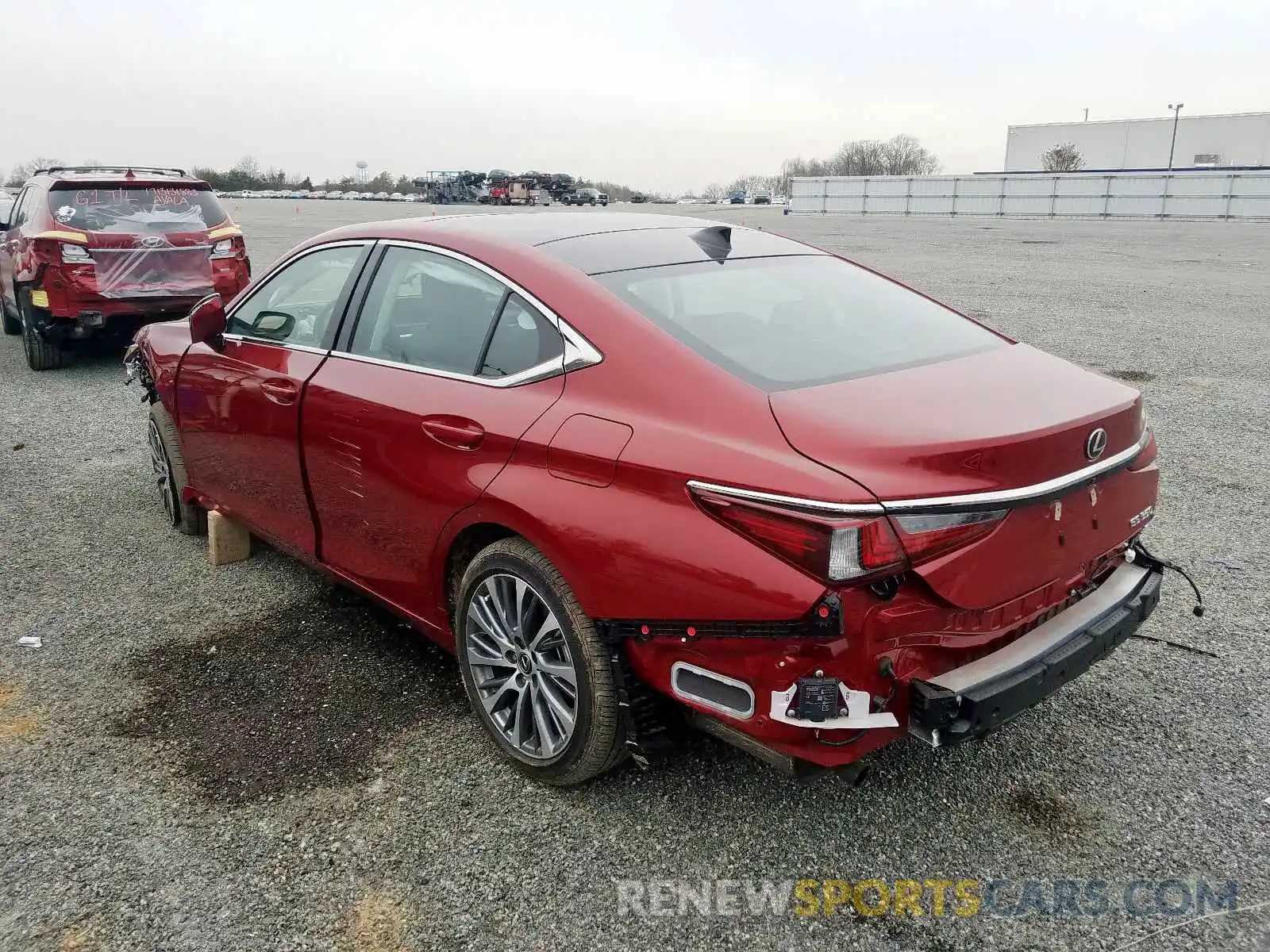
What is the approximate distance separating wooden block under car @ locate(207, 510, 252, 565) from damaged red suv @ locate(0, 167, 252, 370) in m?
4.80

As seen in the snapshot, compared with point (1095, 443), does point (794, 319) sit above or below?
above

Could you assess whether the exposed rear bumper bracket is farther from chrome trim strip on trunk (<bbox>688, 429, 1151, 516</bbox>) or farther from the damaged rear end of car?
chrome trim strip on trunk (<bbox>688, 429, 1151, 516</bbox>)

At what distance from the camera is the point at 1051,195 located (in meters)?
39.9

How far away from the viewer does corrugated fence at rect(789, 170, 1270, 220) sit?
35719mm

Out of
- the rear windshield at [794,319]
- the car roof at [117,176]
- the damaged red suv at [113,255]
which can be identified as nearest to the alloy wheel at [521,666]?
the rear windshield at [794,319]

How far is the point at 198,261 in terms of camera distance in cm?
890

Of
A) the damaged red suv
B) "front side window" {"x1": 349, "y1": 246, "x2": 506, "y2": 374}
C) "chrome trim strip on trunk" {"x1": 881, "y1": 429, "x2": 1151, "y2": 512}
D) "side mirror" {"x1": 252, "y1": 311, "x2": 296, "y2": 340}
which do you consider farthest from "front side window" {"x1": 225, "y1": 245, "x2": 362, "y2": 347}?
the damaged red suv

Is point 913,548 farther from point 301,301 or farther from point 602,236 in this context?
point 301,301

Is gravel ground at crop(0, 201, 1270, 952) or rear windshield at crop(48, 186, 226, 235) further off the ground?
rear windshield at crop(48, 186, 226, 235)

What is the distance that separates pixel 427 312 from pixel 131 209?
6.91 metres

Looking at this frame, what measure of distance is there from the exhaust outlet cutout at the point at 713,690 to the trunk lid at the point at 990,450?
514 mm

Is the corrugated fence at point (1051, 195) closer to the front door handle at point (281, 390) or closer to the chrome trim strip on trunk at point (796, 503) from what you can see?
the front door handle at point (281, 390)

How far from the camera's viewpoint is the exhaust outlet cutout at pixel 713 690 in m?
2.36

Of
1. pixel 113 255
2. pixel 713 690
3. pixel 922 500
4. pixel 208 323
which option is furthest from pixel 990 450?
pixel 113 255
